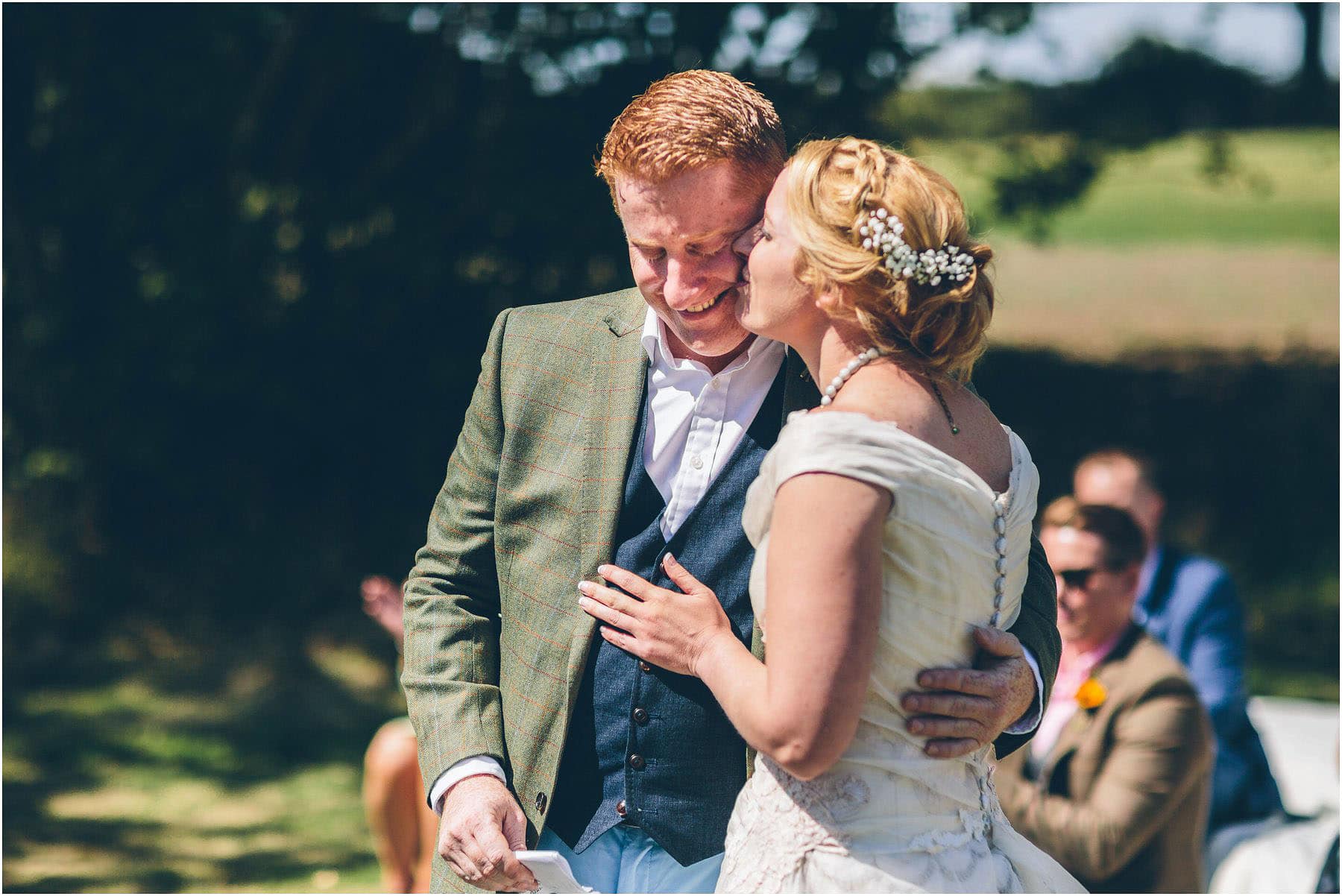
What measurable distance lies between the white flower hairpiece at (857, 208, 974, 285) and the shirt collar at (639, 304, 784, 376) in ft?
1.52

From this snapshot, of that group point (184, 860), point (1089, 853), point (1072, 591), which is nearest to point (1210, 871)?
point (1089, 853)

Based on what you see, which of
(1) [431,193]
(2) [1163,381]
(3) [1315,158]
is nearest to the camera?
(1) [431,193]

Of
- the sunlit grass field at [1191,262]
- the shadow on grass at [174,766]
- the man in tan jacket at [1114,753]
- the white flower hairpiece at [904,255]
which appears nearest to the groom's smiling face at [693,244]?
the white flower hairpiece at [904,255]

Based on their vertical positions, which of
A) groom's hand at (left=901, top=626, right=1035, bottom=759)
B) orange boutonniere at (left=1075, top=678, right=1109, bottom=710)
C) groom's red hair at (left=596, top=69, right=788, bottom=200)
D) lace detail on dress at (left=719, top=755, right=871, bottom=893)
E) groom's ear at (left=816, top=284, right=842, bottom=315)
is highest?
groom's red hair at (left=596, top=69, right=788, bottom=200)

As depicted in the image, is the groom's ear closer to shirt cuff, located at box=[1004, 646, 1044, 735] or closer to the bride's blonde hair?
the bride's blonde hair

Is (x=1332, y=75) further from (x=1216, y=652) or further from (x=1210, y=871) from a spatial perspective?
(x=1210, y=871)

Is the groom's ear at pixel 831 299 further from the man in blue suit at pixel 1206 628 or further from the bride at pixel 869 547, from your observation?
the man in blue suit at pixel 1206 628

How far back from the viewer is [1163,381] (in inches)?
429

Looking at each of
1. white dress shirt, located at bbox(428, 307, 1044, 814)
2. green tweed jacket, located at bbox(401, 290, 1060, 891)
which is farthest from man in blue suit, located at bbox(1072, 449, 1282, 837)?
green tweed jacket, located at bbox(401, 290, 1060, 891)

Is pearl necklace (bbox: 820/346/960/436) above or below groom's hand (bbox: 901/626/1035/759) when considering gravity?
above

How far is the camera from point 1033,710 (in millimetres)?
2023

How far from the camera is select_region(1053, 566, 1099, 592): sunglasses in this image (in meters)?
3.71

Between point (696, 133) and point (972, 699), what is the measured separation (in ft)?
3.05

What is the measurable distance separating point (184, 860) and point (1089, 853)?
368 centimetres
